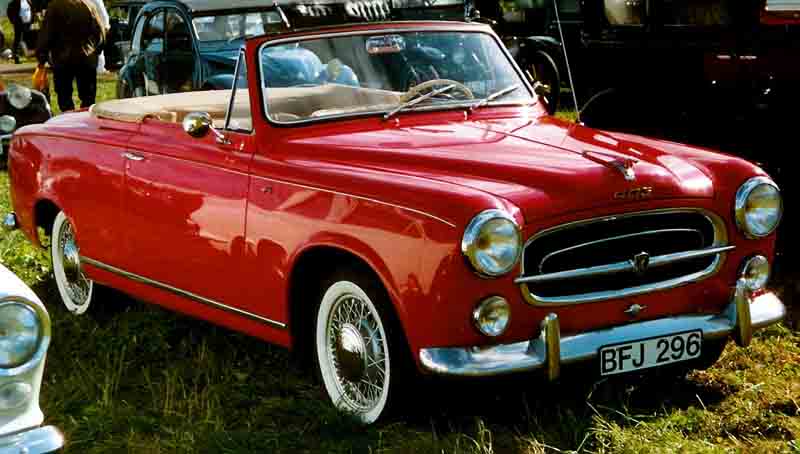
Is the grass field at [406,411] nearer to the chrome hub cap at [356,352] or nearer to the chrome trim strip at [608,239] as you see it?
the chrome hub cap at [356,352]

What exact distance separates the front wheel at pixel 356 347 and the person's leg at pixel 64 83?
8661 mm

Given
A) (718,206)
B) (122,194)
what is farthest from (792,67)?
(122,194)

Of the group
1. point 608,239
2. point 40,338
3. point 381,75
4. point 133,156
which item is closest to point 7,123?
point 133,156

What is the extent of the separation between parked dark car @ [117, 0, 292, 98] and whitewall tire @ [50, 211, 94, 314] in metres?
4.27

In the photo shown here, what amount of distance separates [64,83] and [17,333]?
389 inches

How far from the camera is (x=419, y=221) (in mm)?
4324

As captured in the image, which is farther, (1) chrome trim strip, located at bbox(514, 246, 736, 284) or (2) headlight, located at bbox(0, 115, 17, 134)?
(2) headlight, located at bbox(0, 115, 17, 134)

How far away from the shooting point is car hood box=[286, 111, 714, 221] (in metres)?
4.49

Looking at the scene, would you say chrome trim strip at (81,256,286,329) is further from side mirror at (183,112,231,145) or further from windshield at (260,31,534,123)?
windshield at (260,31,534,123)

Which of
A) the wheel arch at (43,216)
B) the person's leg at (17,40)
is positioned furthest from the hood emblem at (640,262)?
the person's leg at (17,40)

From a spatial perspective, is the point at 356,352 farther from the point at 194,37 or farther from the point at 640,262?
the point at 194,37

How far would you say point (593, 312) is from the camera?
4.53 m

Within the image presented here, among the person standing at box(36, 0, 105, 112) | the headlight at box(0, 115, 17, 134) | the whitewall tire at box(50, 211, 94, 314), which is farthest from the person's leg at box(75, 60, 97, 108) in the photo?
the whitewall tire at box(50, 211, 94, 314)

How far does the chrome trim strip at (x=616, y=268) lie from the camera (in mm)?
4369
